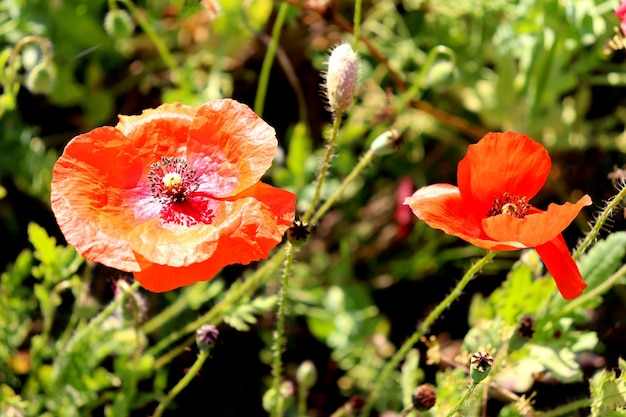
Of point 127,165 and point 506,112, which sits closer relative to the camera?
point 127,165

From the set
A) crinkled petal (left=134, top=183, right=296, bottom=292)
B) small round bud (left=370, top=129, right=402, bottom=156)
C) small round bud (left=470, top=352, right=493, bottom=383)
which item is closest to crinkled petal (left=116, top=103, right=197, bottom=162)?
crinkled petal (left=134, top=183, right=296, bottom=292)

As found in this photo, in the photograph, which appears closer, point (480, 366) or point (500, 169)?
point (480, 366)

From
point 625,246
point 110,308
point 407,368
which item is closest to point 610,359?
point 625,246

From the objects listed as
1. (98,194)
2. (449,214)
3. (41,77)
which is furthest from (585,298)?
(41,77)

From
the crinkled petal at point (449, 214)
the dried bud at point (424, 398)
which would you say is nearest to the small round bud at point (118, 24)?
the crinkled petal at point (449, 214)

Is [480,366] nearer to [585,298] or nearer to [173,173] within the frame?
[585,298]

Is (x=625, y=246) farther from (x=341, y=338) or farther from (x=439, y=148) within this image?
(x=439, y=148)
